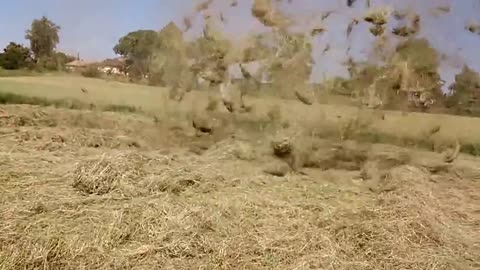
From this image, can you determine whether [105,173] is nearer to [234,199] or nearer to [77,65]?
[234,199]

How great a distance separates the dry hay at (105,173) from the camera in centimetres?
514

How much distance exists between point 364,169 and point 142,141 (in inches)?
113

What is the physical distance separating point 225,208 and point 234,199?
33 cm

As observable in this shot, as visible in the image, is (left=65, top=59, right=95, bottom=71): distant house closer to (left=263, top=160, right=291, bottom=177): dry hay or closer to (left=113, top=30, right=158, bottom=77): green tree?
(left=113, top=30, right=158, bottom=77): green tree

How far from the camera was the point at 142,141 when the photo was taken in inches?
316

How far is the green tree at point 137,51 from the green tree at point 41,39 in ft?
6.63

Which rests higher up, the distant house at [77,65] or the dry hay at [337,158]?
the distant house at [77,65]

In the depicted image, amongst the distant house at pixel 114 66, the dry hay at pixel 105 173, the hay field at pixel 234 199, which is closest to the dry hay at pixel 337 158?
the hay field at pixel 234 199

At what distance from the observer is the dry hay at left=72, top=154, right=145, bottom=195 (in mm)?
5137

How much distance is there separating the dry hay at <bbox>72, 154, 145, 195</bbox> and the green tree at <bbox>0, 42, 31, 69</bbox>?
974 centimetres

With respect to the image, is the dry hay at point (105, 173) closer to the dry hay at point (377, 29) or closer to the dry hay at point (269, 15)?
the dry hay at point (269, 15)

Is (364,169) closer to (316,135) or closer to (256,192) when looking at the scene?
(316,135)

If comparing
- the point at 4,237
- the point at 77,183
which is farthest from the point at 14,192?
the point at 4,237

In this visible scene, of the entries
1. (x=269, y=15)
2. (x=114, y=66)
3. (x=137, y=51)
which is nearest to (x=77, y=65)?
(x=114, y=66)
